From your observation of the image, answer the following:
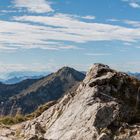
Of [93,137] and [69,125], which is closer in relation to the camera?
[93,137]

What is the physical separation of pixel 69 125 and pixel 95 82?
7.56 meters

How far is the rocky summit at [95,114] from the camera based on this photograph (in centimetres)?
3681

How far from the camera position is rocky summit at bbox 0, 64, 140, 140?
36.8 m

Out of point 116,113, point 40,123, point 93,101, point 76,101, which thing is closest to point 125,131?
point 116,113

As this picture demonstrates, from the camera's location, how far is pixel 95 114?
124 feet

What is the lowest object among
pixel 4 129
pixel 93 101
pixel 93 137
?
pixel 4 129

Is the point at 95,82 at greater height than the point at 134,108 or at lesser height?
greater

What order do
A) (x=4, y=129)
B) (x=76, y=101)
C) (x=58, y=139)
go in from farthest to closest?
(x=4, y=129), (x=76, y=101), (x=58, y=139)

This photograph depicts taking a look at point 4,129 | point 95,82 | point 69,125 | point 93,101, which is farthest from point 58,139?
point 4,129

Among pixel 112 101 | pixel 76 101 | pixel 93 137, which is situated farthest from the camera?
pixel 76 101

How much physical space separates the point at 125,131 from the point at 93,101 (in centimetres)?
573

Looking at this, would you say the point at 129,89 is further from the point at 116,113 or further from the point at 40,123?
the point at 40,123

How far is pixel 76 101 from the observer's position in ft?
142

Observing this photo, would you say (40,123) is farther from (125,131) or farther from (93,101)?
(125,131)
